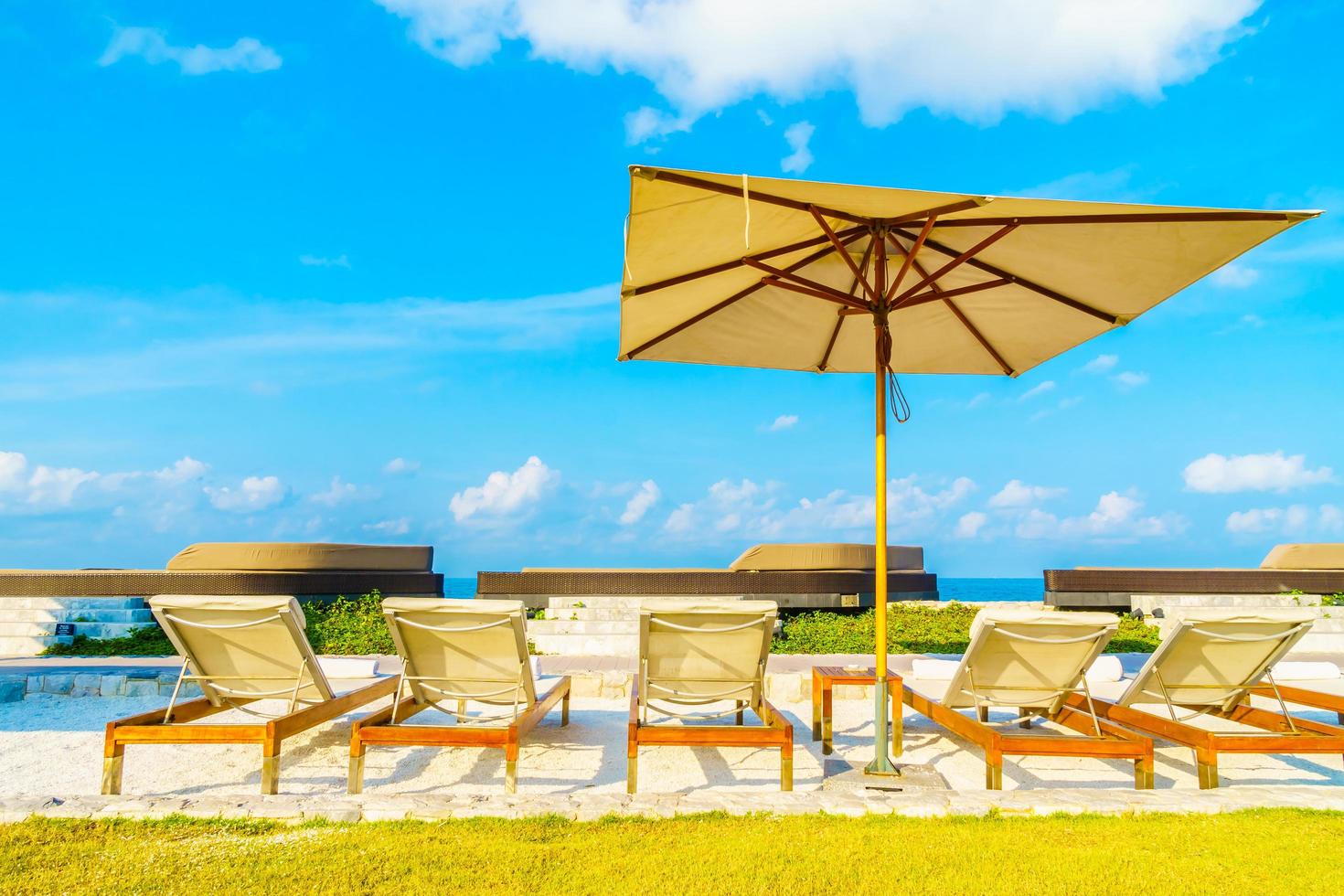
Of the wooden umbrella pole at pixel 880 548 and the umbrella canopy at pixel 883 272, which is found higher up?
the umbrella canopy at pixel 883 272

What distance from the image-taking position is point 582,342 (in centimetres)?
2670

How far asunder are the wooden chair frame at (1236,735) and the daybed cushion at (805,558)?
570cm

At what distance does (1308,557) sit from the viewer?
1145 centimetres

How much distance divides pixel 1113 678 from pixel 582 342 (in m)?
21.5

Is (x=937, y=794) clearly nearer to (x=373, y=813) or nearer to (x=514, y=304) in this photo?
(x=373, y=813)

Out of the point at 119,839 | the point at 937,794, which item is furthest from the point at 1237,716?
the point at 119,839

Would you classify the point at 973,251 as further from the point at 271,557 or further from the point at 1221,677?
the point at 271,557

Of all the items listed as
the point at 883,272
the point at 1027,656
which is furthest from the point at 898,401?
the point at 1027,656

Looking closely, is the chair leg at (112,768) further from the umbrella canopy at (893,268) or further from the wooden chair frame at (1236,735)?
the wooden chair frame at (1236,735)

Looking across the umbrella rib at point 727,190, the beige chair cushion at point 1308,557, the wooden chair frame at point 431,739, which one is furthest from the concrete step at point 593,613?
the beige chair cushion at point 1308,557

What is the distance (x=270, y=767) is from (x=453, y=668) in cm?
92

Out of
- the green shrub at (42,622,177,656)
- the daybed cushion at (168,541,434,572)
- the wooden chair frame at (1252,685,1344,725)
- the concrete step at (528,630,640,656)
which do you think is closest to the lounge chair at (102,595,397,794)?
the concrete step at (528,630,640,656)

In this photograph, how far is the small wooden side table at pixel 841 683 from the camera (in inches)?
184

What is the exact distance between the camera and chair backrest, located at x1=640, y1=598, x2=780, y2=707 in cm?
409
